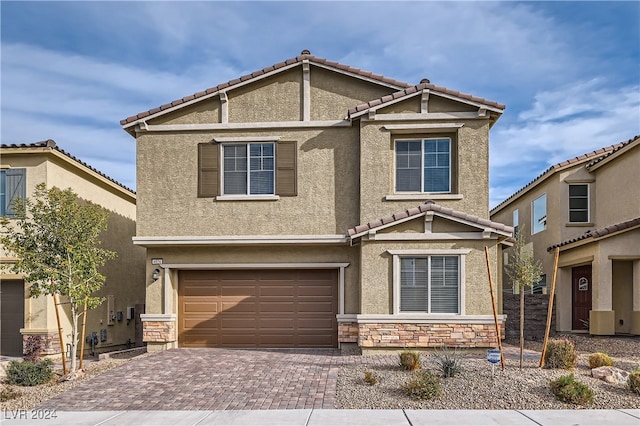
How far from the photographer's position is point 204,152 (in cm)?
1532

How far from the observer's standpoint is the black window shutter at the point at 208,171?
1519cm

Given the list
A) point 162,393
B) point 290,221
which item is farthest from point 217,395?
point 290,221

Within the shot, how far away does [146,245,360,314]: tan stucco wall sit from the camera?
15039 millimetres

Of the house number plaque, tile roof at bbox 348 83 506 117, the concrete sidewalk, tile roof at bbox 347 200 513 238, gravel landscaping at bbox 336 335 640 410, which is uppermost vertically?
tile roof at bbox 348 83 506 117

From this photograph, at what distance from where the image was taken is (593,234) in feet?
53.1

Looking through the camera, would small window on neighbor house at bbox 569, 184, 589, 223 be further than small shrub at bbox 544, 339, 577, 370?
Yes

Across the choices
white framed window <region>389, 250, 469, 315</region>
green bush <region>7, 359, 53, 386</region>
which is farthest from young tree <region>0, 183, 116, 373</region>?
white framed window <region>389, 250, 469, 315</region>

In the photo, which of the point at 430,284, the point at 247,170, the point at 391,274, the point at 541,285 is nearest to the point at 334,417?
the point at 391,274

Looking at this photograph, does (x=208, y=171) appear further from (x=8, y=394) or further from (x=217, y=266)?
(x=8, y=394)

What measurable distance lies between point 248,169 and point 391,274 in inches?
199

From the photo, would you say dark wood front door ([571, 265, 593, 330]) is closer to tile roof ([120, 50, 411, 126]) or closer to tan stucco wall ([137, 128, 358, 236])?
tan stucco wall ([137, 128, 358, 236])

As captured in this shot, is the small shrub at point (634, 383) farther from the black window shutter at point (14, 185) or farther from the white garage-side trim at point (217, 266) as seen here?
the black window shutter at point (14, 185)

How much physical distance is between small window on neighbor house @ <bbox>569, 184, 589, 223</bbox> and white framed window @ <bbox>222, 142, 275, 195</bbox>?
11577 mm

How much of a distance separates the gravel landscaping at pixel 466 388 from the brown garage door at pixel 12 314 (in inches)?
178
